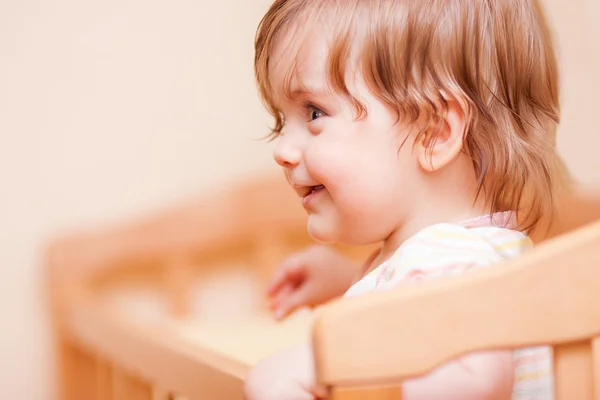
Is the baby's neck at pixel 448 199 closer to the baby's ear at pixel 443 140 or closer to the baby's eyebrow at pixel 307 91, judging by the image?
the baby's ear at pixel 443 140

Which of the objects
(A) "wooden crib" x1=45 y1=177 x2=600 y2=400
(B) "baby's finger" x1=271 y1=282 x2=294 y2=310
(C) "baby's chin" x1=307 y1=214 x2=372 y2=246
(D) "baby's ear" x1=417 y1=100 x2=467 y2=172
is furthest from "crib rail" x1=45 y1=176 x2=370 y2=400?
(D) "baby's ear" x1=417 y1=100 x2=467 y2=172

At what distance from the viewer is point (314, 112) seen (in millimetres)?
750

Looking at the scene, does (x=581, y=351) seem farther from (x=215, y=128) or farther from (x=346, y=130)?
(x=215, y=128)

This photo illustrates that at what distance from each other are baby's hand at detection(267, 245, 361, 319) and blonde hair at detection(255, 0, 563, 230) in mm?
268

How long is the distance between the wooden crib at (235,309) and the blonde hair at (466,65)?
0.49ft

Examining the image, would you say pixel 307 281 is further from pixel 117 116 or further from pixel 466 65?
pixel 117 116

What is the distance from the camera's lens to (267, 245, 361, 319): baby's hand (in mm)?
963

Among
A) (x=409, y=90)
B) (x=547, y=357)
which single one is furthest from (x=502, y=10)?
(x=547, y=357)

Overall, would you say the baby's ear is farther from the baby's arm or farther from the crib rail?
the crib rail

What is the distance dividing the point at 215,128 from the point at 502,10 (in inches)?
32.2

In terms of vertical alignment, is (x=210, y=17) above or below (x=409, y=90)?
above

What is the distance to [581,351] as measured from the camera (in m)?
0.51

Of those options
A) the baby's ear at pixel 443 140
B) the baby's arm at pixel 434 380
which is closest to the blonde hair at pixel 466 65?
the baby's ear at pixel 443 140

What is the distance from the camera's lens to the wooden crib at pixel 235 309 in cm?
49
